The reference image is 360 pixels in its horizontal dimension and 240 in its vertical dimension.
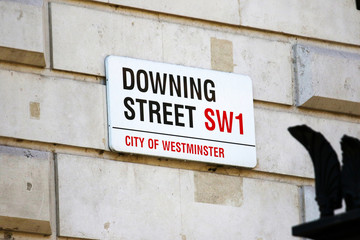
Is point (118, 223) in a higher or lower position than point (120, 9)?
lower

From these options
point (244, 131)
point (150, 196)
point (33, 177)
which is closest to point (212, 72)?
point (244, 131)

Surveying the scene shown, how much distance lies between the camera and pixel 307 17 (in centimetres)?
1034

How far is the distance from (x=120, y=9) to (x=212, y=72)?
875 millimetres

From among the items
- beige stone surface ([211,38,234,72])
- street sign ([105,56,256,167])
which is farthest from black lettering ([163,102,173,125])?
beige stone surface ([211,38,234,72])

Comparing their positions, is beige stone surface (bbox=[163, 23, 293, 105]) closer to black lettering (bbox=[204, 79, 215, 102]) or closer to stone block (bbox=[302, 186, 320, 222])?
black lettering (bbox=[204, 79, 215, 102])

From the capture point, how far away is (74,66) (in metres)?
9.05

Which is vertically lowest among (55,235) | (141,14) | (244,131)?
(55,235)

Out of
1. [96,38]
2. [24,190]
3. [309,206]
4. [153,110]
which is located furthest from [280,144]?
[24,190]

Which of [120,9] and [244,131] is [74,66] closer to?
[120,9]

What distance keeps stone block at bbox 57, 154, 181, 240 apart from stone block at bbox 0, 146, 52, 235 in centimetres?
13

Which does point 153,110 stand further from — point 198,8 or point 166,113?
point 198,8

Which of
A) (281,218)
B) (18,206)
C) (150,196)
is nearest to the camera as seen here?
(18,206)

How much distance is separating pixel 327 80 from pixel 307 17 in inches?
22.2

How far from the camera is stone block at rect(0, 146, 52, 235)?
27.8 feet
